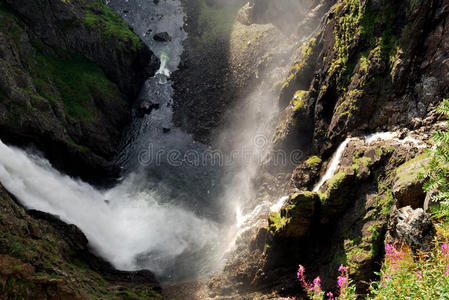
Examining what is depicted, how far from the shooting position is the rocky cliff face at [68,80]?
1140 inches

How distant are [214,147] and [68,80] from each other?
72.1 ft

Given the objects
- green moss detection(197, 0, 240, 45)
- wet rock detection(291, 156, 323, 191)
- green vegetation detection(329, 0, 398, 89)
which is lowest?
wet rock detection(291, 156, 323, 191)

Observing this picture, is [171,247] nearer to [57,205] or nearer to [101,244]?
[101,244]

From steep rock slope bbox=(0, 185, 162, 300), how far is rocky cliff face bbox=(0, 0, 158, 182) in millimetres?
11443

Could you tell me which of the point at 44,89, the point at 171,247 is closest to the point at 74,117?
the point at 44,89

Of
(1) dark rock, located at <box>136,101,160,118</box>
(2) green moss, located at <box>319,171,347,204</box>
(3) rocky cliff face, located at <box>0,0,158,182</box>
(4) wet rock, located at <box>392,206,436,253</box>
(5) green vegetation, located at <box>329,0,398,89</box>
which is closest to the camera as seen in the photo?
(4) wet rock, located at <box>392,206,436,253</box>

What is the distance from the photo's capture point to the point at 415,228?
12.6 meters

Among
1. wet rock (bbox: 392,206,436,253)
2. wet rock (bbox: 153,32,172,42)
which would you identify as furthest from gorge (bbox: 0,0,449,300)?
wet rock (bbox: 153,32,172,42)

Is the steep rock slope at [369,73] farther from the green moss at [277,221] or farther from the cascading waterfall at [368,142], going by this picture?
the green moss at [277,221]

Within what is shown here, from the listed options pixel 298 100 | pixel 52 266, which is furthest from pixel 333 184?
pixel 52 266

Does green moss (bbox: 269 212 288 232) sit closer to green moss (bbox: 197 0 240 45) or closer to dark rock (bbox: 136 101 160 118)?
dark rock (bbox: 136 101 160 118)

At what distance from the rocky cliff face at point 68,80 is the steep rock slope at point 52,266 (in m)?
11.4

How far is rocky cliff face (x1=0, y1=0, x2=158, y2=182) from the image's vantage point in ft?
95.0

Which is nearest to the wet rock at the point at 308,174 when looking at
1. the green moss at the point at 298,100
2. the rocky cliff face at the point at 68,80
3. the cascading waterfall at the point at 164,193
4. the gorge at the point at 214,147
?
the gorge at the point at 214,147
